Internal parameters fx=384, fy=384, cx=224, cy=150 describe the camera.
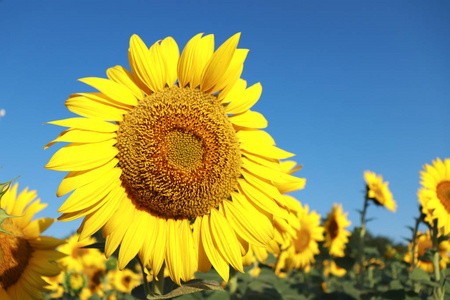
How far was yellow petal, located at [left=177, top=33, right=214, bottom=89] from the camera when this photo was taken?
2443 millimetres

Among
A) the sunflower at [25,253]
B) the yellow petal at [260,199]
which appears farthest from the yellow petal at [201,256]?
the sunflower at [25,253]

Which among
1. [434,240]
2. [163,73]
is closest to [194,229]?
[163,73]

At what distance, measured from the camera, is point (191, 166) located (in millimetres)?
2506

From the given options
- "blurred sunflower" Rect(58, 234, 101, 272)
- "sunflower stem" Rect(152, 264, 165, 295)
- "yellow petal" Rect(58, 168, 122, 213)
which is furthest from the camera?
"blurred sunflower" Rect(58, 234, 101, 272)

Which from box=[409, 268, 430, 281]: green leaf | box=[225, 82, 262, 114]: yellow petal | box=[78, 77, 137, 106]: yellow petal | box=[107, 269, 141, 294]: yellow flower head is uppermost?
box=[225, 82, 262, 114]: yellow petal

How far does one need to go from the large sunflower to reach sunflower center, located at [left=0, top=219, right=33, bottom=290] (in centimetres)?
96

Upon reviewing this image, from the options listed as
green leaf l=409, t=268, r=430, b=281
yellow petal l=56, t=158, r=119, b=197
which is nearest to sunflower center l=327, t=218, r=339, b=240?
green leaf l=409, t=268, r=430, b=281

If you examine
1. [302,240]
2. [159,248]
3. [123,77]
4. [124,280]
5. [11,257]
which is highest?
[123,77]

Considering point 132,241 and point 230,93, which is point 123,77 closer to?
point 230,93

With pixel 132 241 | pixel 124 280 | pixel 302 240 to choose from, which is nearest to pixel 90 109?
pixel 132 241

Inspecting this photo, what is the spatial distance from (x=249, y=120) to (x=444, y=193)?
13.6 feet

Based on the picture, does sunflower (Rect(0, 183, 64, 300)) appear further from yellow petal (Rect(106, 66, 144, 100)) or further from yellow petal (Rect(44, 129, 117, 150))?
yellow petal (Rect(106, 66, 144, 100))

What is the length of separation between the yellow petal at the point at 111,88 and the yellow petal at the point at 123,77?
0.13 feet

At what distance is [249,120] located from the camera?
2639 millimetres
